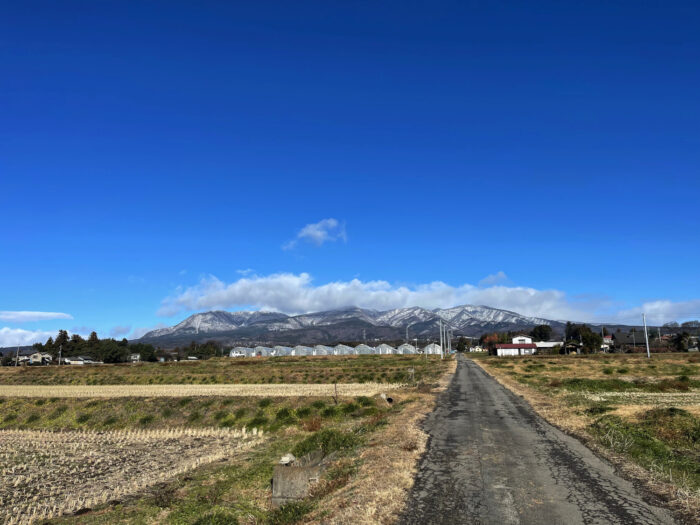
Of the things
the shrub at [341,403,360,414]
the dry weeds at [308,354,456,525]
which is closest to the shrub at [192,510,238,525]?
the dry weeds at [308,354,456,525]

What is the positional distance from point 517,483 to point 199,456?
16.8 metres

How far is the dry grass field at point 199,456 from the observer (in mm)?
12758

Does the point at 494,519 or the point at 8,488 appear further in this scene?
the point at 8,488

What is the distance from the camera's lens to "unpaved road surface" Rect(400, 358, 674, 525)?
31.9 feet

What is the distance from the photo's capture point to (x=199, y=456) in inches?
893

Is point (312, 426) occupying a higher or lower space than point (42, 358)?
higher

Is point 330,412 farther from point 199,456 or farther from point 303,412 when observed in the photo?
point 199,456

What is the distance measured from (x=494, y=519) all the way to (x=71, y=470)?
2126 centimetres

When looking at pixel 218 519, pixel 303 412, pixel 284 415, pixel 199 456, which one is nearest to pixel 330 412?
pixel 303 412

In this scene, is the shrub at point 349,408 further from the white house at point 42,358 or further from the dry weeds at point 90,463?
the white house at point 42,358

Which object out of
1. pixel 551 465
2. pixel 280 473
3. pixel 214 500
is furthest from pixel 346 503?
pixel 551 465

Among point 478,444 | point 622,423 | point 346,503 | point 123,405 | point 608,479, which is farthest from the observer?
point 123,405

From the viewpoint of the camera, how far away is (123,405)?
135 feet

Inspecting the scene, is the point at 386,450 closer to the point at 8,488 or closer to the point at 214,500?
the point at 214,500
